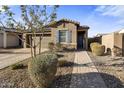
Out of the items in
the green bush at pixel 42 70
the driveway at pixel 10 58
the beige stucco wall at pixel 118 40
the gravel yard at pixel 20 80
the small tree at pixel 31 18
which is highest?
the small tree at pixel 31 18

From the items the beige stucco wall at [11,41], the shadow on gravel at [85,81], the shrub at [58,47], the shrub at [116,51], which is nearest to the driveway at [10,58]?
the shrub at [58,47]

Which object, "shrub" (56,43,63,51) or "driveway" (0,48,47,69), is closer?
"driveway" (0,48,47,69)

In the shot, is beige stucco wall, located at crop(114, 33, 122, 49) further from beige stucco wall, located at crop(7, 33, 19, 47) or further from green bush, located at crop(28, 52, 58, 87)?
beige stucco wall, located at crop(7, 33, 19, 47)

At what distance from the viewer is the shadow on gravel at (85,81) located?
5879 mm

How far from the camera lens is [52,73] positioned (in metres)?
5.64

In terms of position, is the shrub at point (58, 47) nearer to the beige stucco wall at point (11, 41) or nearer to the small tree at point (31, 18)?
the beige stucco wall at point (11, 41)

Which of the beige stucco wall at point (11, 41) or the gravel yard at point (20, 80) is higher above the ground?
the beige stucco wall at point (11, 41)

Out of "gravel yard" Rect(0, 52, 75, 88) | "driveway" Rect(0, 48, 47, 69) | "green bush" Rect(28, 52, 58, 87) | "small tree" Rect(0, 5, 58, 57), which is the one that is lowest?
"gravel yard" Rect(0, 52, 75, 88)

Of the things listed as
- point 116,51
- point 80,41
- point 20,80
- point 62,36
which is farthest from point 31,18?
point 80,41

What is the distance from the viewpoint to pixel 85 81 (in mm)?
6301

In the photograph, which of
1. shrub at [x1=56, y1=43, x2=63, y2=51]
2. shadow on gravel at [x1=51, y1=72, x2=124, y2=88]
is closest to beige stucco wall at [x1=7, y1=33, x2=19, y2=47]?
shrub at [x1=56, y1=43, x2=63, y2=51]

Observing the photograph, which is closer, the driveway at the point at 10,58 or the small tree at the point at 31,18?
the small tree at the point at 31,18

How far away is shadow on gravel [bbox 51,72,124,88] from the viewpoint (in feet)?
19.3
